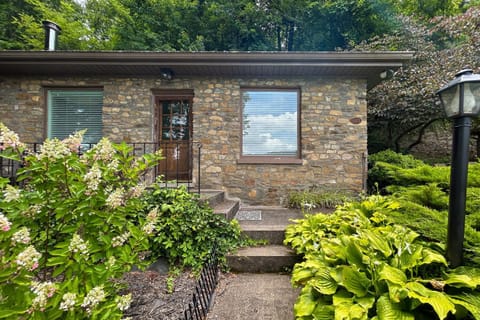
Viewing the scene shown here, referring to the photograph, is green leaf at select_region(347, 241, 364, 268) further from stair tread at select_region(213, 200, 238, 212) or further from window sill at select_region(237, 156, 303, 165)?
window sill at select_region(237, 156, 303, 165)

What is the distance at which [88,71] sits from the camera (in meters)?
4.45

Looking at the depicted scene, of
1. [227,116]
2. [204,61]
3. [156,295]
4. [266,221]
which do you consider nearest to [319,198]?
[266,221]

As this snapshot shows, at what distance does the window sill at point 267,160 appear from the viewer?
4.60 meters

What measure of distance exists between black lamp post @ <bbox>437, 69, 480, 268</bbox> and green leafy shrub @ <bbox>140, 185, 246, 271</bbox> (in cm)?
196

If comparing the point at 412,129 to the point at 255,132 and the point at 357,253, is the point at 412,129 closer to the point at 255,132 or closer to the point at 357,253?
the point at 255,132

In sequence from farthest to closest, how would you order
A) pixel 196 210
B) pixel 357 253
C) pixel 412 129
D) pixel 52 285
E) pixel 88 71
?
pixel 412 129 < pixel 88 71 < pixel 196 210 < pixel 357 253 < pixel 52 285

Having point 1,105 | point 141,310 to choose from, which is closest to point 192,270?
point 141,310

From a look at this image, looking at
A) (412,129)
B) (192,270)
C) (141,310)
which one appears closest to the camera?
(141,310)

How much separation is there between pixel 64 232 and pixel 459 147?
8.24 feet

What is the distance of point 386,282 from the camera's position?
1410 millimetres

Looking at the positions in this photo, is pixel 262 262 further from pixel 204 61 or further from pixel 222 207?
pixel 204 61

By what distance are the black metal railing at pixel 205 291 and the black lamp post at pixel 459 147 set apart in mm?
1802

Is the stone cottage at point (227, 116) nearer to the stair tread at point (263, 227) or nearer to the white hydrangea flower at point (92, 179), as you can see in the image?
the stair tread at point (263, 227)

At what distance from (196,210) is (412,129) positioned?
7079 mm
